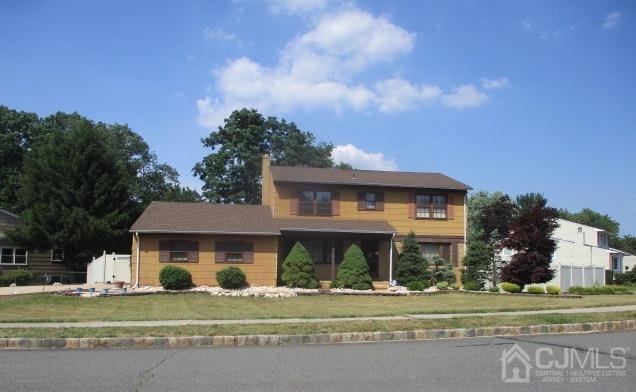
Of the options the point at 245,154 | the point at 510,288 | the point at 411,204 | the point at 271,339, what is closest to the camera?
the point at 271,339

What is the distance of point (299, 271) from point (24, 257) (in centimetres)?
2107

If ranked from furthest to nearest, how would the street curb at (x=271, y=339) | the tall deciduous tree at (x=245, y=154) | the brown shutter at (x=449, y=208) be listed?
the tall deciduous tree at (x=245, y=154) < the brown shutter at (x=449, y=208) < the street curb at (x=271, y=339)

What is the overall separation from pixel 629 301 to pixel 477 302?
5.35 metres

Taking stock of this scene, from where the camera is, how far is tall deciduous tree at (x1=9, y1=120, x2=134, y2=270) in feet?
117

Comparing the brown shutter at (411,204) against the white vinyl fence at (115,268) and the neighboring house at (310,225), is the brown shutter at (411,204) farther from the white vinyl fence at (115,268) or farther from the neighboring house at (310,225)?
the white vinyl fence at (115,268)

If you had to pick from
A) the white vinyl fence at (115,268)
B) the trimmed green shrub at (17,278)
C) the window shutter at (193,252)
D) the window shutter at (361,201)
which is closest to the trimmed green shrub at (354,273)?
the window shutter at (361,201)

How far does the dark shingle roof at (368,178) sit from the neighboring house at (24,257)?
667 inches

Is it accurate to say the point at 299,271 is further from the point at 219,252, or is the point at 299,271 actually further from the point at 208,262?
the point at 208,262

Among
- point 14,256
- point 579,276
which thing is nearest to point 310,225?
point 579,276

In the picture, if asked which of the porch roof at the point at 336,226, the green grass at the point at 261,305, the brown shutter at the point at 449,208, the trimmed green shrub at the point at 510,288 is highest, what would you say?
the brown shutter at the point at 449,208

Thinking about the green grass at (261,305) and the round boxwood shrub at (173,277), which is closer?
the green grass at (261,305)

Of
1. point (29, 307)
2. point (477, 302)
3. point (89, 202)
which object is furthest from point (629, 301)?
point (89, 202)

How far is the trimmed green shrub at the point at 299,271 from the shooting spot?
28156 millimetres

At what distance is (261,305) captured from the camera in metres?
21.7
